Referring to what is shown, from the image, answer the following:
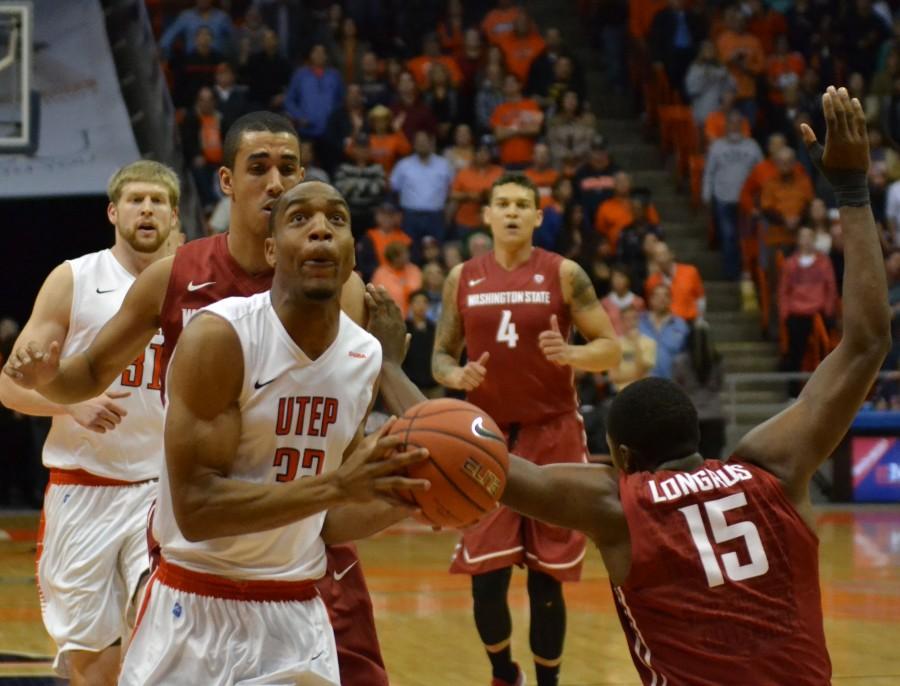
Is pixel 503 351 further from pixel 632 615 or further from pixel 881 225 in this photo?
pixel 881 225

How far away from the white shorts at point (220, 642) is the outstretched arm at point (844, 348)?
4.15 ft

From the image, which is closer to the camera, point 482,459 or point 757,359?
point 482,459

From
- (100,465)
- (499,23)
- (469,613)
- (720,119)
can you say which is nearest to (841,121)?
(100,465)

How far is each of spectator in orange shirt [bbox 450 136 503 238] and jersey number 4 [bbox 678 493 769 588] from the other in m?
11.2

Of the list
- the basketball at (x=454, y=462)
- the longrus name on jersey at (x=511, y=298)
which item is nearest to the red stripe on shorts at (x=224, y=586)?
the basketball at (x=454, y=462)

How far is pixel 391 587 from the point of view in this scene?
1059 centimetres

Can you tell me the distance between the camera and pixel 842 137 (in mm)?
4066

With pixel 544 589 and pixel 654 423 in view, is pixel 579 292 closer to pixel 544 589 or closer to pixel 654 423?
pixel 544 589

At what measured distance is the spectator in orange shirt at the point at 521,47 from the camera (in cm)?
1762

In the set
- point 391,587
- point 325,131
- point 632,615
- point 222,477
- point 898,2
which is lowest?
point 391,587

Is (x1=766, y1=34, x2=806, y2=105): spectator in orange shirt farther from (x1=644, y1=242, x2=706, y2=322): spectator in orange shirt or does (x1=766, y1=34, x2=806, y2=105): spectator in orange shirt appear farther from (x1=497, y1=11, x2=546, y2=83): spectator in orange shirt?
(x1=644, y1=242, x2=706, y2=322): spectator in orange shirt

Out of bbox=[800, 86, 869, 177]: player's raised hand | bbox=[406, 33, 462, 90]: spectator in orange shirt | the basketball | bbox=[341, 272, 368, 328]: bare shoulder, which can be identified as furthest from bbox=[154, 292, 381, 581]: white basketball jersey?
bbox=[406, 33, 462, 90]: spectator in orange shirt

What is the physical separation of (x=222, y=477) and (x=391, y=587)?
6821mm

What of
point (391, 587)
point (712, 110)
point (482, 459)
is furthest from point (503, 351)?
point (712, 110)
